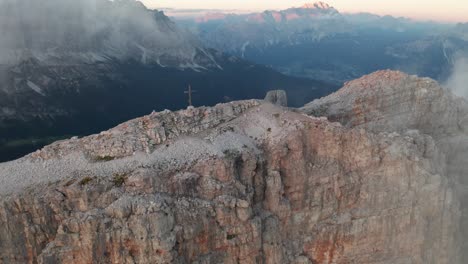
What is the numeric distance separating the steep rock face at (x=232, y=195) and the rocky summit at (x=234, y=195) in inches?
3.5

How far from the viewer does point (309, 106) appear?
164ft

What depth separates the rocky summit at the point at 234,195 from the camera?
3122 cm

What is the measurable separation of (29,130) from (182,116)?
128 meters

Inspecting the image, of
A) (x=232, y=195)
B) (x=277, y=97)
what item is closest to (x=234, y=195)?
(x=232, y=195)

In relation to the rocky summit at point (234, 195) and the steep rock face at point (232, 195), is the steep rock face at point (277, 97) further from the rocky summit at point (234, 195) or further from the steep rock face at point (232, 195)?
the steep rock face at point (232, 195)

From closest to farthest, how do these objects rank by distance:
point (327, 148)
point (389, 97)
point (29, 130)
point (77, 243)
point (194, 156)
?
point (77, 243)
point (194, 156)
point (327, 148)
point (389, 97)
point (29, 130)

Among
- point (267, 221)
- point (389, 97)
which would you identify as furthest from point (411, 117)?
point (267, 221)

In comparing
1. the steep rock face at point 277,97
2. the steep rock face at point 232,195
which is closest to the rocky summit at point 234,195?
the steep rock face at point 232,195

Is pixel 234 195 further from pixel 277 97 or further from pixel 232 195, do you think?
pixel 277 97

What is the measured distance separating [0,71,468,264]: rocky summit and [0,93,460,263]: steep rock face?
88 millimetres

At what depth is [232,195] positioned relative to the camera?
3475 cm

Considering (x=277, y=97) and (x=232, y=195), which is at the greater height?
(x=277, y=97)

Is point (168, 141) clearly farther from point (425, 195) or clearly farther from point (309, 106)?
point (425, 195)

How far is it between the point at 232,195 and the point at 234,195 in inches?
7.7
